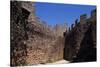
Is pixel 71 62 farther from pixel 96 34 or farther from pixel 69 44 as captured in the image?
pixel 96 34

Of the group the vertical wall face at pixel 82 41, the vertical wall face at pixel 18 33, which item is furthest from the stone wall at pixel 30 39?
the vertical wall face at pixel 82 41

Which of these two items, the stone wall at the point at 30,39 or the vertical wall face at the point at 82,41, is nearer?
the stone wall at the point at 30,39

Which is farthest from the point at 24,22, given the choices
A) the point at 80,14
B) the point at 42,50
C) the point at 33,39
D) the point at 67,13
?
the point at 80,14

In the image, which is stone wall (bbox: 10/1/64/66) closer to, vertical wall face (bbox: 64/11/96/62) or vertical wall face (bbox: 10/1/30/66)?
vertical wall face (bbox: 10/1/30/66)

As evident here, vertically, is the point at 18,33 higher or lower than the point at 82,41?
higher

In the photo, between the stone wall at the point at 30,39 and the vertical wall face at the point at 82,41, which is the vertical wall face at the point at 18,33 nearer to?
the stone wall at the point at 30,39

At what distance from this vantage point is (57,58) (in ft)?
10.8

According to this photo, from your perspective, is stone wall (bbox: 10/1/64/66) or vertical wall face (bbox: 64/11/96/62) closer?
stone wall (bbox: 10/1/64/66)

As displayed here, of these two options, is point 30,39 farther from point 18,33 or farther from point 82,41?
point 82,41

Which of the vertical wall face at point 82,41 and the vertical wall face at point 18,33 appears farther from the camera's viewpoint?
the vertical wall face at point 82,41

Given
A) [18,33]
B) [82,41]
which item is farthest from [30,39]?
[82,41]

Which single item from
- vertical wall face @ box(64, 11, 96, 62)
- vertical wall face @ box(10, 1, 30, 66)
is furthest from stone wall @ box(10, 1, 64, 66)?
vertical wall face @ box(64, 11, 96, 62)

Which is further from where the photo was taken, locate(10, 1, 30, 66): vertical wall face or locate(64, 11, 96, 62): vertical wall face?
locate(64, 11, 96, 62): vertical wall face
